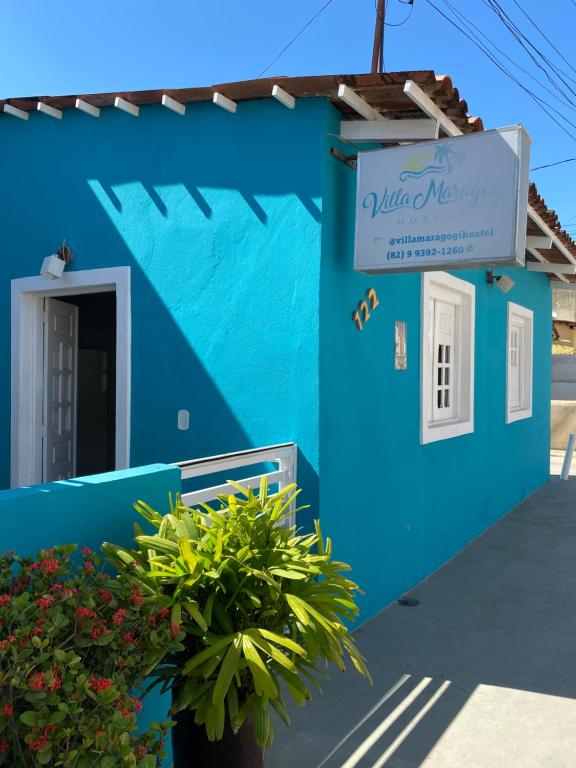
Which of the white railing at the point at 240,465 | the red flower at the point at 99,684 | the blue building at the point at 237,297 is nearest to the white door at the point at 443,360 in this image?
the blue building at the point at 237,297

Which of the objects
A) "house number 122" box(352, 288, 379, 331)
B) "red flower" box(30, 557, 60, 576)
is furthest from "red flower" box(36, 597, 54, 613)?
"house number 122" box(352, 288, 379, 331)

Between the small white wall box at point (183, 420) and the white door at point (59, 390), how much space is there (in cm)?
149

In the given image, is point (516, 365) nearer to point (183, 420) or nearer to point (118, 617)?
point (183, 420)

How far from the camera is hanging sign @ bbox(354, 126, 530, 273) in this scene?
4133 mm

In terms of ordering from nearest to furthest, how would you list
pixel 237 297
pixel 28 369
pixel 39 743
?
pixel 39 743, pixel 237 297, pixel 28 369

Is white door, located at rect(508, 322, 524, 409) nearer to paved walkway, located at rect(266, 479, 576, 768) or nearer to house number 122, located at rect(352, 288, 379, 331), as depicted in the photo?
paved walkway, located at rect(266, 479, 576, 768)

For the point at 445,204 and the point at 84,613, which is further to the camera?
the point at 445,204

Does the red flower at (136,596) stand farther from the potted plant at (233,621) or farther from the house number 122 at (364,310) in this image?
the house number 122 at (364,310)

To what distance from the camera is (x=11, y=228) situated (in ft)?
19.5

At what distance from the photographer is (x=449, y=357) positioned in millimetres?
7312

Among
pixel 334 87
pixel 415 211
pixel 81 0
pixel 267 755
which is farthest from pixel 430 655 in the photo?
pixel 81 0

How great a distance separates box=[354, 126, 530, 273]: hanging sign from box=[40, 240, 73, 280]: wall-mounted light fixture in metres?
2.34

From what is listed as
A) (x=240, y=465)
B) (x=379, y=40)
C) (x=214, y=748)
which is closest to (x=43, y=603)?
(x=214, y=748)

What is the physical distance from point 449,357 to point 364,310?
2.52m
